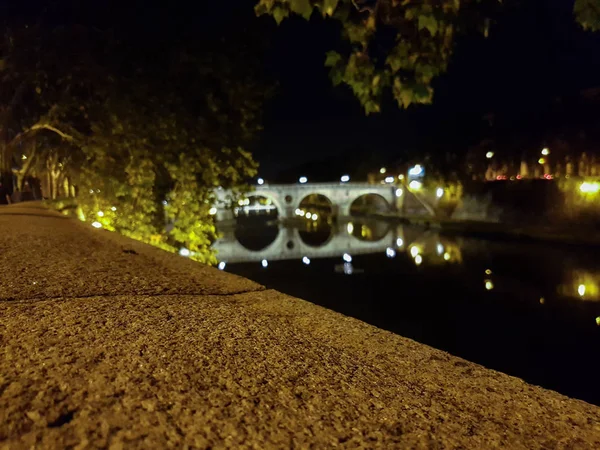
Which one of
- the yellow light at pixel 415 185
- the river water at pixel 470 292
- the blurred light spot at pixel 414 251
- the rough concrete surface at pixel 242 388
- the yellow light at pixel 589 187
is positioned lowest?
the river water at pixel 470 292

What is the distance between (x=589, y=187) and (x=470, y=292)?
1986 cm

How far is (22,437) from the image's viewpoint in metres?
2.13

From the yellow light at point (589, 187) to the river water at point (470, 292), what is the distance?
564 cm

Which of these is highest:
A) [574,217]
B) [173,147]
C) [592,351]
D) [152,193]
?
[173,147]

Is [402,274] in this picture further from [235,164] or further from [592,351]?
[235,164]

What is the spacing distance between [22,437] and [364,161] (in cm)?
9309

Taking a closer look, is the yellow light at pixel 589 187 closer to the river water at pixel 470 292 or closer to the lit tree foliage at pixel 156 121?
the river water at pixel 470 292

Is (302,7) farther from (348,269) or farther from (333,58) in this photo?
(348,269)

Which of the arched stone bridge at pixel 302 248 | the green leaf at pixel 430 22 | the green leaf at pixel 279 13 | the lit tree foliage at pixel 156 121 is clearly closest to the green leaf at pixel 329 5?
the green leaf at pixel 279 13

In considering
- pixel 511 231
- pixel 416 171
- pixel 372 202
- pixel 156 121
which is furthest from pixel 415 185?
pixel 156 121

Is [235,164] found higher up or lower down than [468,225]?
higher up

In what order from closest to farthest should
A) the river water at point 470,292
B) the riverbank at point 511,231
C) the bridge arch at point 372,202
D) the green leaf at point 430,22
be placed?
the green leaf at point 430,22, the river water at point 470,292, the riverbank at point 511,231, the bridge arch at point 372,202

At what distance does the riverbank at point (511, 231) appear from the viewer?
120 ft

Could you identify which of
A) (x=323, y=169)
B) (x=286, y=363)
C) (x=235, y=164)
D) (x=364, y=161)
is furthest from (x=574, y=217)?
(x=323, y=169)
